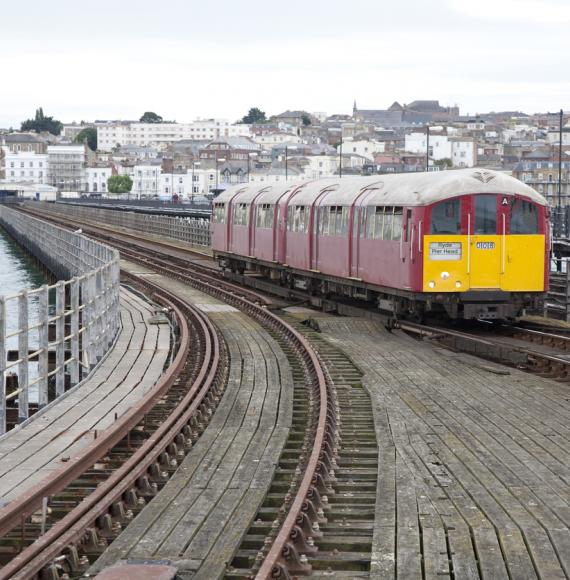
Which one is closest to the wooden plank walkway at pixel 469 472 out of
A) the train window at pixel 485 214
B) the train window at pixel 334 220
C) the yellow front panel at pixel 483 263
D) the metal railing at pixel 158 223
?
the yellow front panel at pixel 483 263

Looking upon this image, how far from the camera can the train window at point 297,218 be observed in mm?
29328

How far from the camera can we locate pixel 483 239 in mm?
Answer: 21344

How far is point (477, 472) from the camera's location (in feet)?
33.9

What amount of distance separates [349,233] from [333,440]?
13.9 m

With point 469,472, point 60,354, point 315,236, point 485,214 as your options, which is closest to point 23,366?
point 60,354

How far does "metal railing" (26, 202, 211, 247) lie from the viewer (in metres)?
58.3

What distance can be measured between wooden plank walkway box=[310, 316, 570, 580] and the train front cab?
11.4ft

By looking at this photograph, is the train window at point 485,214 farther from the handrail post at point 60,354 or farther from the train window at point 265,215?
the train window at point 265,215

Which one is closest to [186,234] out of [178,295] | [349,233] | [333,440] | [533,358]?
[178,295]

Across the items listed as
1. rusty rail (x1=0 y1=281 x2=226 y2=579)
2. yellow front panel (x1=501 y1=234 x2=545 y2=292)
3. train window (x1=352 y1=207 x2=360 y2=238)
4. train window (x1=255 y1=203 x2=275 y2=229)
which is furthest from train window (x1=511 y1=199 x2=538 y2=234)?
train window (x1=255 y1=203 x2=275 y2=229)

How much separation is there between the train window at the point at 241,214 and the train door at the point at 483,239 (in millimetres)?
15199

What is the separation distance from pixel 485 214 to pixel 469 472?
11.6 m

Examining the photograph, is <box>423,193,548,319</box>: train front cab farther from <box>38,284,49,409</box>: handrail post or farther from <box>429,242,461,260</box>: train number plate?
<box>38,284,49,409</box>: handrail post

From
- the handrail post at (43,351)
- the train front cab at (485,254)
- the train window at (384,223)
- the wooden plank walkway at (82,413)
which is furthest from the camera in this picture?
the train window at (384,223)
